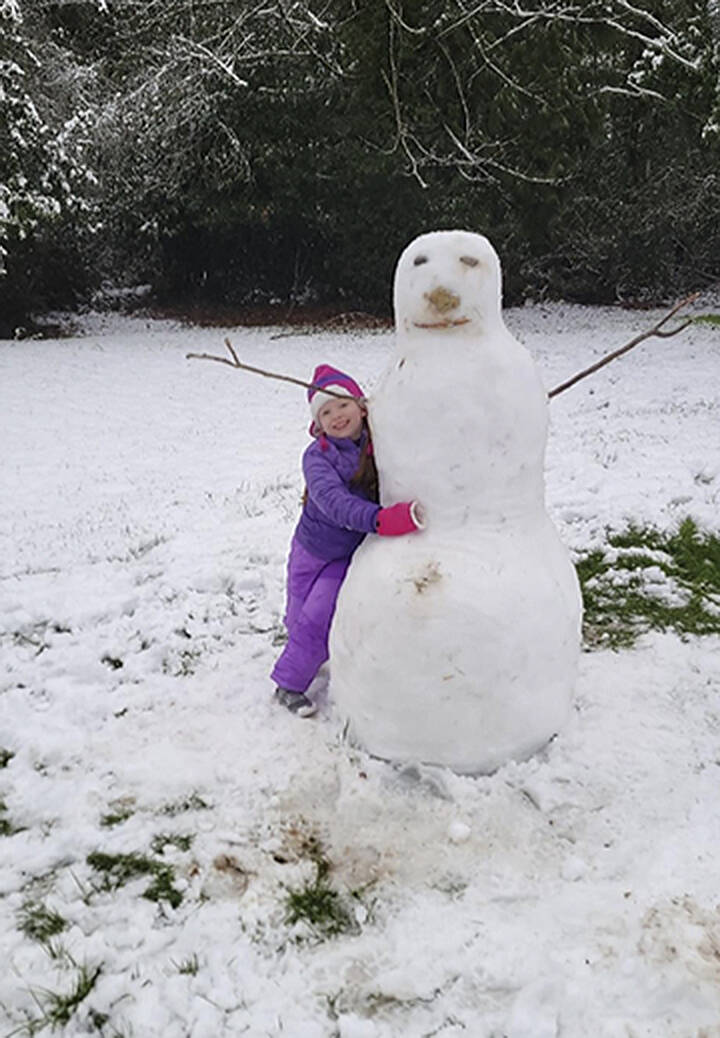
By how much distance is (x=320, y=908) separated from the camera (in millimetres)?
2672

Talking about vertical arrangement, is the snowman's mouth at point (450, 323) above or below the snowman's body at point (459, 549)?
above

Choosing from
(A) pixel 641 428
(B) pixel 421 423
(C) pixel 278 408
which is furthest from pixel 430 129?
(B) pixel 421 423

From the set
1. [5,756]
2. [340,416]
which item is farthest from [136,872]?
[340,416]

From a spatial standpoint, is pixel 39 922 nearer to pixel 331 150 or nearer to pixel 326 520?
pixel 326 520

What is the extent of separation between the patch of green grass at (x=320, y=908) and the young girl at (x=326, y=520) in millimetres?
904

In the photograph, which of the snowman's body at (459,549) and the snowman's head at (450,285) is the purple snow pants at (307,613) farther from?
the snowman's head at (450,285)

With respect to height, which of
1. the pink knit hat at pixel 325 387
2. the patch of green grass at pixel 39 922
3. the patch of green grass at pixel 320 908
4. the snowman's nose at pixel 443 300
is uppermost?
the snowman's nose at pixel 443 300

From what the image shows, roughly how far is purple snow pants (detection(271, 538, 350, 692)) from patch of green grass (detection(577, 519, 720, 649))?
139 centimetres

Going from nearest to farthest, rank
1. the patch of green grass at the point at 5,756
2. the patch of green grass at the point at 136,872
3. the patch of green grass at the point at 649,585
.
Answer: the patch of green grass at the point at 136,872
the patch of green grass at the point at 5,756
the patch of green grass at the point at 649,585

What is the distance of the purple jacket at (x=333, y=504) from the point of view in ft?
10.3

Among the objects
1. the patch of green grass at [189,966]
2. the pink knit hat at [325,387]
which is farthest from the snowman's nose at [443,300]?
the patch of green grass at [189,966]

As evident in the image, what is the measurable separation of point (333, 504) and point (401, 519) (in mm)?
270

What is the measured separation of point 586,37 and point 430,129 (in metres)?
2.83

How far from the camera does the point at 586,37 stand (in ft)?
38.6
